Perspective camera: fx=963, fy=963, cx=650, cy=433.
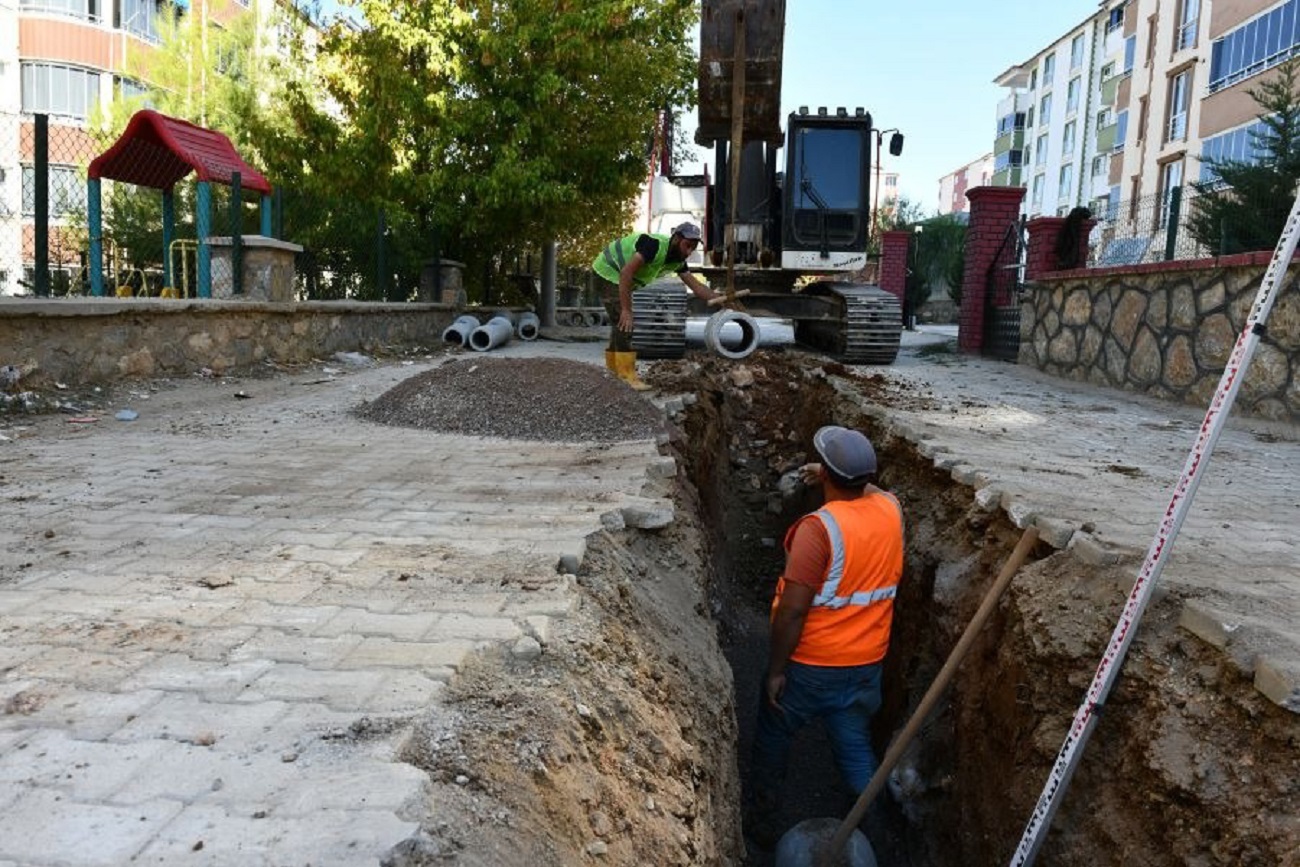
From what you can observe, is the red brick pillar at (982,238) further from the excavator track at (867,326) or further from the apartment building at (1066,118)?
the apartment building at (1066,118)

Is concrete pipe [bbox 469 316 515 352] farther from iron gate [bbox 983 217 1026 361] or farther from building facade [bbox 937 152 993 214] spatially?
building facade [bbox 937 152 993 214]

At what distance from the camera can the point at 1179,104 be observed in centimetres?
3025

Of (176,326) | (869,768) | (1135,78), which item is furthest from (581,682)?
(1135,78)

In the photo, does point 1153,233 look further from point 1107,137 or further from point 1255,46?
point 1107,137

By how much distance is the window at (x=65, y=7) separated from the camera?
26.6m

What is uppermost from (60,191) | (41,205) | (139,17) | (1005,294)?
(139,17)

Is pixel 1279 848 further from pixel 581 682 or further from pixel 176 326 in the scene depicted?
pixel 176 326

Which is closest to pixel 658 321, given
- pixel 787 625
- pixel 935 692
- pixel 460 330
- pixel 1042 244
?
pixel 460 330

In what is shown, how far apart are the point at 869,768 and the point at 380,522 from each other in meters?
2.41

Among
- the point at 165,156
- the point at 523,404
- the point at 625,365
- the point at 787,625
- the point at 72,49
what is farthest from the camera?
the point at 72,49

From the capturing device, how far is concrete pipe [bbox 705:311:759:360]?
444 inches

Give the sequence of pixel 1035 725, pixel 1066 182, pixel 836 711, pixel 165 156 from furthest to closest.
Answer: pixel 1066 182, pixel 165 156, pixel 836 711, pixel 1035 725

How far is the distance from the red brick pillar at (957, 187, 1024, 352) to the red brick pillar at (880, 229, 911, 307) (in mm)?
7334

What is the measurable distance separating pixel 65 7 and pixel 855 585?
31311 millimetres
